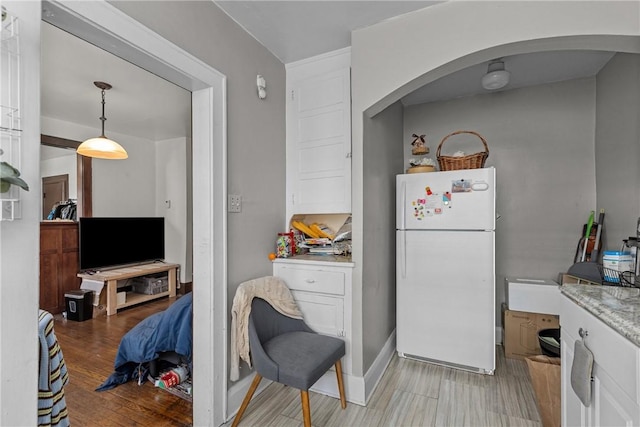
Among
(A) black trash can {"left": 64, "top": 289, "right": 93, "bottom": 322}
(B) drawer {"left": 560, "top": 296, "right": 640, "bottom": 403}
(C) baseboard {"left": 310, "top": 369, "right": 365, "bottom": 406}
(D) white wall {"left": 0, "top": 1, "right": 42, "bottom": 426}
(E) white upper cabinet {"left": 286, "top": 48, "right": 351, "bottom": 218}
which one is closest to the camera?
(B) drawer {"left": 560, "top": 296, "right": 640, "bottom": 403}

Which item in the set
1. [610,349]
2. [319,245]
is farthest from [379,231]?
[610,349]

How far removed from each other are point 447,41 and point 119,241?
4.62 meters

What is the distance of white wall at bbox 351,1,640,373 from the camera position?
148 cm

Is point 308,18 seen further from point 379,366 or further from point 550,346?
point 550,346

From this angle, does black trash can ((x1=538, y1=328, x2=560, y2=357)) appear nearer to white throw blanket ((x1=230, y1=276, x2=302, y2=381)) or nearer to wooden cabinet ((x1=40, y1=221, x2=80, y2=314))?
white throw blanket ((x1=230, y1=276, x2=302, y2=381))

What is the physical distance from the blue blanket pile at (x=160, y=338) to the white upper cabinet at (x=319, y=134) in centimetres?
108

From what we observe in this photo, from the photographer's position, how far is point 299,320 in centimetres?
211

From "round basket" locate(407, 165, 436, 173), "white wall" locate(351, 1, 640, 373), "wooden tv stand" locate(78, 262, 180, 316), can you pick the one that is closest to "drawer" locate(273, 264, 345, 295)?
"white wall" locate(351, 1, 640, 373)

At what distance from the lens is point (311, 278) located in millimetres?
2180

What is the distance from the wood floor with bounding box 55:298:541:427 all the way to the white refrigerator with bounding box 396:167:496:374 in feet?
0.62

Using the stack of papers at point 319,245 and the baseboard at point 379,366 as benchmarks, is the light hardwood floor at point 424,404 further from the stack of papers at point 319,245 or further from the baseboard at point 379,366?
the stack of papers at point 319,245

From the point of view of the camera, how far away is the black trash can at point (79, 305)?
3541 millimetres

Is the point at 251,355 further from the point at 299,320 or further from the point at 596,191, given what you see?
the point at 596,191

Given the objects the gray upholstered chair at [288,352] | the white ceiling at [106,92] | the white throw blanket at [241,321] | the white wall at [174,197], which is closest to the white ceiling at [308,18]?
the white ceiling at [106,92]
